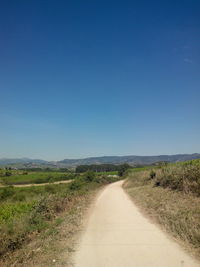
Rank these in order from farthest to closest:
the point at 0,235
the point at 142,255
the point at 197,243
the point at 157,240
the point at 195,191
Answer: the point at 195,191
the point at 0,235
the point at 157,240
the point at 197,243
the point at 142,255

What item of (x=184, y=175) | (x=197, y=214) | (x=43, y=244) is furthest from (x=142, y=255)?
(x=184, y=175)

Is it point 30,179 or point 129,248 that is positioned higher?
point 129,248

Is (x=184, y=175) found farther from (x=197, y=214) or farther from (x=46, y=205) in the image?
(x=46, y=205)

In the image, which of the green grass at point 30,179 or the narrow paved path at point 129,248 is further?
the green grass at point 30,179

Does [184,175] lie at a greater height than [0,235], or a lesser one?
greater

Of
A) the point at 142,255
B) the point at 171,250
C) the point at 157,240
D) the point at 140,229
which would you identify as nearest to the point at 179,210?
the point at 140,229

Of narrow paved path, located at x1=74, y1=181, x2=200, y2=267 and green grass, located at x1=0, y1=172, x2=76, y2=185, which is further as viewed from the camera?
green grass, located at x1=0, y1=172, x2=76, y2=185

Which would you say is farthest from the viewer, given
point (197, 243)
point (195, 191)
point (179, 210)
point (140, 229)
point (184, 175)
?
point (184, 175)

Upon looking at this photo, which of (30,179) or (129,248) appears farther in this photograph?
(30,179)

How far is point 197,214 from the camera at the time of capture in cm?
868

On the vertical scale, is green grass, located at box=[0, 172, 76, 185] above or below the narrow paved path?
below

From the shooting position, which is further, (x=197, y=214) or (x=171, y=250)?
(x=197, y=214)

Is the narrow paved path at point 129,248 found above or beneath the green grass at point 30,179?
above

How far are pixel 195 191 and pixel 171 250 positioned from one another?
7.80 m
